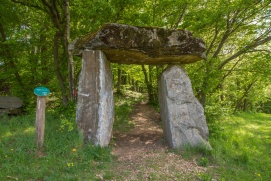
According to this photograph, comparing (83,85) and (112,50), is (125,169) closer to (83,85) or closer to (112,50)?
(83,85)

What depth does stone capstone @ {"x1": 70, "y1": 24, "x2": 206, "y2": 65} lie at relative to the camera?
4.11m

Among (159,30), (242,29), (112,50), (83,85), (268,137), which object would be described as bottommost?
(268,137)

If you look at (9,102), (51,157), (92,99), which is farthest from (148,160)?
(9,102)

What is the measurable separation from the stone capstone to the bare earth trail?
225 centimetres

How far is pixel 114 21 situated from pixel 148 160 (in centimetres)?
492

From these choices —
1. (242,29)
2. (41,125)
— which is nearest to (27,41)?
(41,125)

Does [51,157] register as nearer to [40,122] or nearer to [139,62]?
[40,122]

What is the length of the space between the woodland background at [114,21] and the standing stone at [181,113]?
64.6 inches

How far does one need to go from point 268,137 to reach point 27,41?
9764 mm

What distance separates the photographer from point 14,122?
5520mm

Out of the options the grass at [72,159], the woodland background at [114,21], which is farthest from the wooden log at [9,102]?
the grass at [72,159]

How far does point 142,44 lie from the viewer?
170 inches

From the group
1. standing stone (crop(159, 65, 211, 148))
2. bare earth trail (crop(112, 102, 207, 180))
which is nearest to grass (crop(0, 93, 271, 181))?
bare earth trail (crop(112, 102, 207, 180))

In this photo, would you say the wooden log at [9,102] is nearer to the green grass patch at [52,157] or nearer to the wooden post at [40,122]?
the green grass patch at [52,157]
